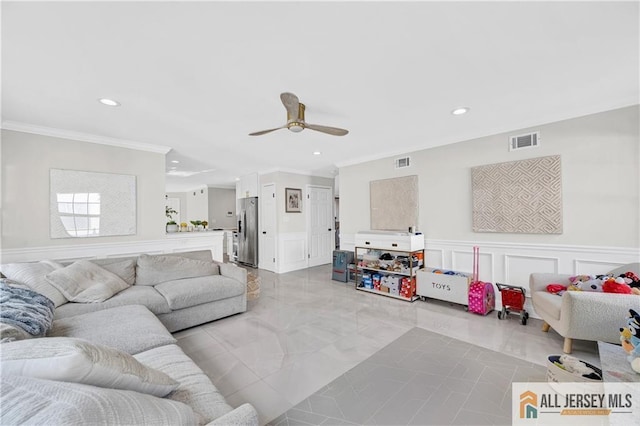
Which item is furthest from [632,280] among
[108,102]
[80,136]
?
[80,136]

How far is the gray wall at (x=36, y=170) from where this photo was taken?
3078 millimetres

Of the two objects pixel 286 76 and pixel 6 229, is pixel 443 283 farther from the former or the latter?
pixel 6 229

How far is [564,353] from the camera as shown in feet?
7.90

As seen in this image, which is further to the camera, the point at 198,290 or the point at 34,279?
the point at 198,290

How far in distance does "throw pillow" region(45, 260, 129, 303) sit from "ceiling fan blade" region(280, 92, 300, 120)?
2.56 meters

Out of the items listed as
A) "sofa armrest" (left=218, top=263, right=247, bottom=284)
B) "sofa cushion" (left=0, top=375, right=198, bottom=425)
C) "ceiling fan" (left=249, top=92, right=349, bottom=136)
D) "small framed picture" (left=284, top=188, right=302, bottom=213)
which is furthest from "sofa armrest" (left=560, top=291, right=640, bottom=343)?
"small framed picture" (left=284, top=188, right=302, bottom=213)

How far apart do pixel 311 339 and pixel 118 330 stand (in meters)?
1.68

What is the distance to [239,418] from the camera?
0.97 meters

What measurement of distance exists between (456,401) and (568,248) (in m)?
2.36

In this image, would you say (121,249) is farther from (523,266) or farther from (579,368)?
(523,266)

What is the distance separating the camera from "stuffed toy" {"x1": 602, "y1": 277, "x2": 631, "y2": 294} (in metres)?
2.20

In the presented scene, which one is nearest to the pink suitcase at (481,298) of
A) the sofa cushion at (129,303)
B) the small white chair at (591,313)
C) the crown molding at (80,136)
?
the small white chair at (591,313)

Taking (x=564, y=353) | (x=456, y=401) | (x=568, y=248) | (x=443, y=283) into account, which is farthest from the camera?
(x=443, y=283)

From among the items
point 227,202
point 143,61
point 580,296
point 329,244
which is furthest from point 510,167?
point 227,202
